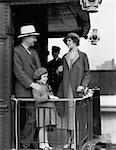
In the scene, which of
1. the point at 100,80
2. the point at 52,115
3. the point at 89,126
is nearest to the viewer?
the point at 52,115

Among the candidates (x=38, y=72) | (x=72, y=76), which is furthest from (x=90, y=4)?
(x=38, y=72)

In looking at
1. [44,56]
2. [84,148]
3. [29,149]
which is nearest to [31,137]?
[29,149]

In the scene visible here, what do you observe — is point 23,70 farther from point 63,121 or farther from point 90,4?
point 90,4

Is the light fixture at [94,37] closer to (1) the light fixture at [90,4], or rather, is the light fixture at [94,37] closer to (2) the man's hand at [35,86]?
(1) the light fixture at [90,4]

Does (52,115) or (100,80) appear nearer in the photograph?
(52,115)

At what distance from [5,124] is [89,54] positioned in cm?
283

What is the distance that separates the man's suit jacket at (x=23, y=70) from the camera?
6.75m

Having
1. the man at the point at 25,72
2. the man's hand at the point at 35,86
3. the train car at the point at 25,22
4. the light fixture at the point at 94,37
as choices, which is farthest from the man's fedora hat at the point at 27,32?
the light fixture at the point at 94,37

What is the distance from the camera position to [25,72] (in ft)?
22.6

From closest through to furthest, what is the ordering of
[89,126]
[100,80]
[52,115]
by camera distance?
[52,115], [89,126], [100,80]

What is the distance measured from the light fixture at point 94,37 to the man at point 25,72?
2.18 metres

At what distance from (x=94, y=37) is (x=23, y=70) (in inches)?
98.7

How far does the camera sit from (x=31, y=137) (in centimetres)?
690

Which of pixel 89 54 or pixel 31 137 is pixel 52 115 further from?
pixel 89 54
